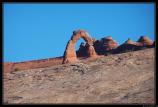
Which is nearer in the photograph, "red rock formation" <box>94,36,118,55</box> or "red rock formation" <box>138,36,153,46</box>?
"red rock formation" <box>138,36,153,46</box>

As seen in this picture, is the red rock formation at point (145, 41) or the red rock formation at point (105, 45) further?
the red rock formation at point (105, 45)

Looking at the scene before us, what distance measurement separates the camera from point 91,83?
3366cm

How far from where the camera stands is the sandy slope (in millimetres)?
30859

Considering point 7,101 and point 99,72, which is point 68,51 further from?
point 7,101

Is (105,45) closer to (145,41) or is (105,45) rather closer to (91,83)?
(145,41)

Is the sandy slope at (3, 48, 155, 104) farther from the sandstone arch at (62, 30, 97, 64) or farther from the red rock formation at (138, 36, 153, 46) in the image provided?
the red rock formation at (138, 36, 153, 46)

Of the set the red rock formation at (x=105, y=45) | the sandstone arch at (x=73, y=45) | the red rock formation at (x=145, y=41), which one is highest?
the sandstone arch at (x=73, y=45)

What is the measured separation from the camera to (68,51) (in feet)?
168

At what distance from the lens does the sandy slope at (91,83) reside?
30859 millimetres

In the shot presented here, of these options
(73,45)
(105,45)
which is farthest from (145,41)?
(73,45)

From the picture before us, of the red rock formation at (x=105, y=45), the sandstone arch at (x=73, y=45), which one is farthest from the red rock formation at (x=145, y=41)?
the sandstone arch at (x=73, y=45)

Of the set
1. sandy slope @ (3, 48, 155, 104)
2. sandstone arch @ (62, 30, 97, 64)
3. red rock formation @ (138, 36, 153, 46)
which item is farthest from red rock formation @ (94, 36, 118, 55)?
sandy slope @ (3, 48, 155, 104)

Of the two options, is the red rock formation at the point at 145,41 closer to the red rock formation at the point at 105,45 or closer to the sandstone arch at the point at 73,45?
the red rock formation at the point at 105,45

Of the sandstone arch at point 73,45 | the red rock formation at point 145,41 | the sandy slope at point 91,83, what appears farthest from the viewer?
the red rock formation at point 145,41
